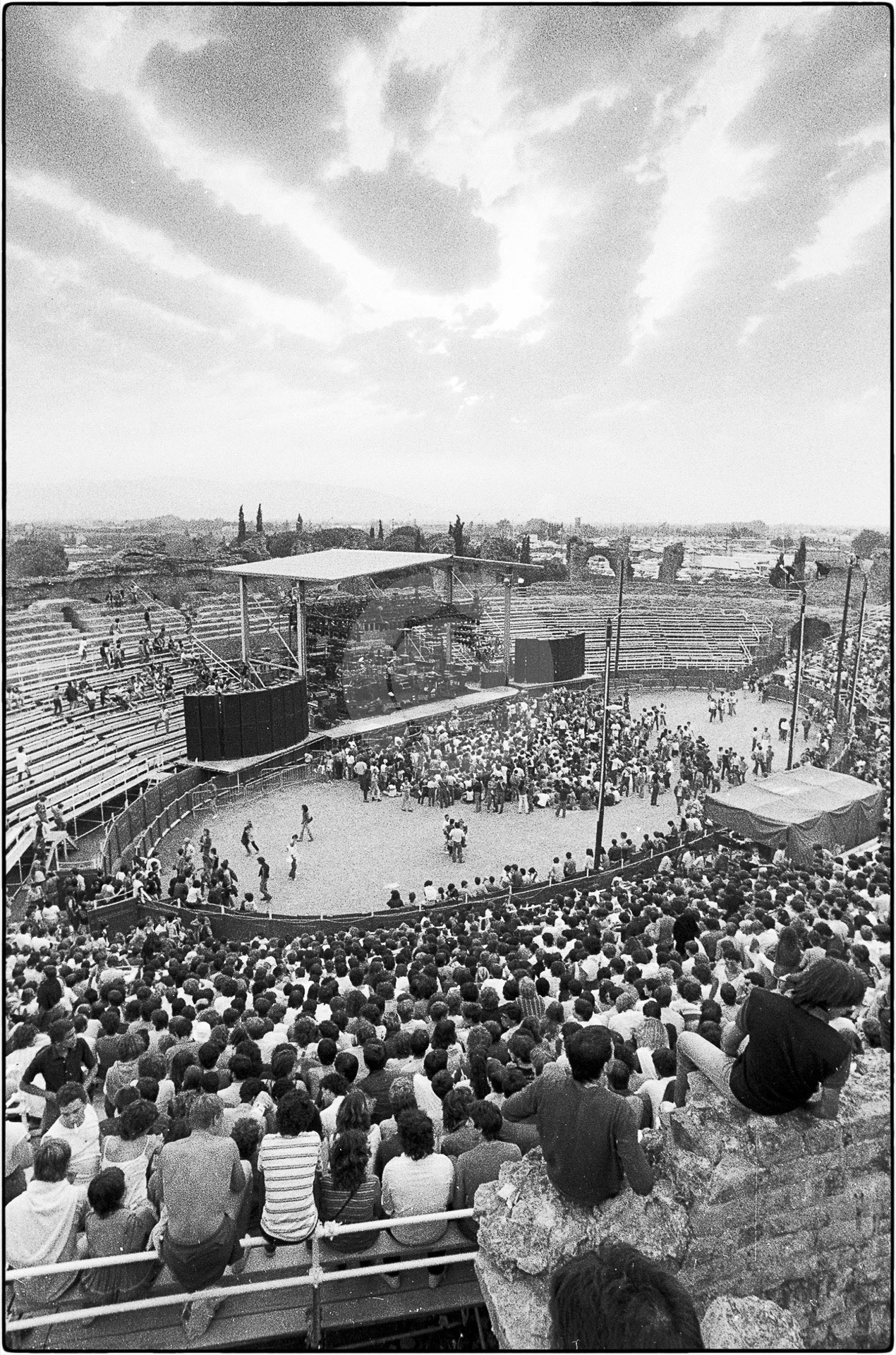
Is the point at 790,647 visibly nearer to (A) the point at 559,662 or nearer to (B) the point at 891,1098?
(A) the point at 559,662

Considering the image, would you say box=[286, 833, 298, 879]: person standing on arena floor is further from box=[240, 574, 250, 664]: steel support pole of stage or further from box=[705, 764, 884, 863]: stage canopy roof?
box=[240, 574, 250, 664]: steel support pole of stage

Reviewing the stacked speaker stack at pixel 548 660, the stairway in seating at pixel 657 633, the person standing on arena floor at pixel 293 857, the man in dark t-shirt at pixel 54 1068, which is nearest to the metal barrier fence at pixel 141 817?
the person standing on arena floor at pixel 293 857

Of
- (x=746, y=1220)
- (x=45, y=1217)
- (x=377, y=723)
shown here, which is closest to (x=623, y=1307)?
(x=746, y=1220)

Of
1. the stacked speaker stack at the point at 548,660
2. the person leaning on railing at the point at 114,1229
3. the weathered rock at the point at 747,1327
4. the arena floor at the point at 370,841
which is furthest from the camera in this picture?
the stacked speaker stack at the point at 548,660

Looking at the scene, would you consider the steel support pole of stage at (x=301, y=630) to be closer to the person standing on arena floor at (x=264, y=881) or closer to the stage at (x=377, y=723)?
the stage at (x=377, y=723)

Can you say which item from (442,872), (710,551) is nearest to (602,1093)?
(442,872)

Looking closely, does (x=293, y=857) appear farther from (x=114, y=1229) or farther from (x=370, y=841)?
(x=114, y=1229)

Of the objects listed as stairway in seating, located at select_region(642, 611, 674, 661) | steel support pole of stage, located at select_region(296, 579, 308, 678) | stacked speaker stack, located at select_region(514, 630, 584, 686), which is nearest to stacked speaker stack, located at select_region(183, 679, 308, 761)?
steel support pole of stage, located at select_region(296, 579, 308, 678)
